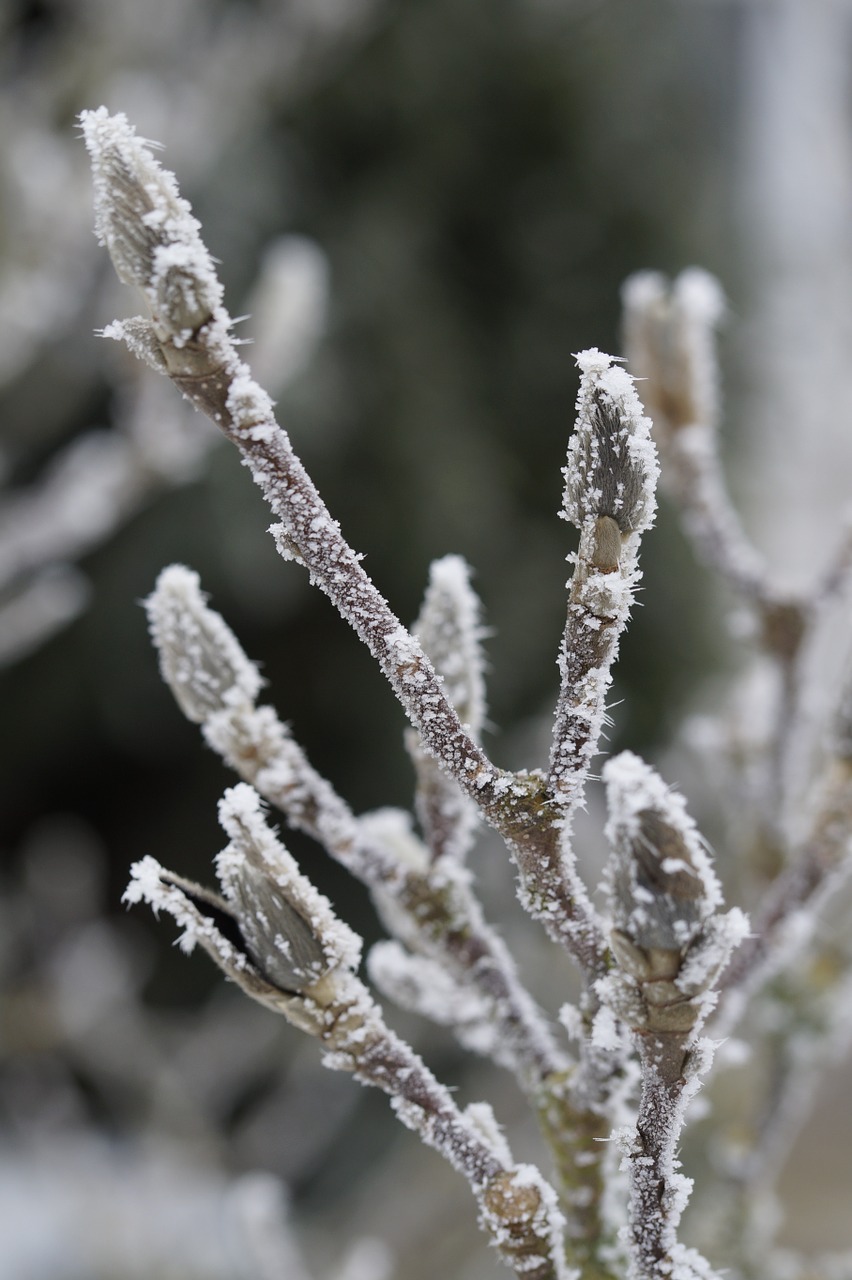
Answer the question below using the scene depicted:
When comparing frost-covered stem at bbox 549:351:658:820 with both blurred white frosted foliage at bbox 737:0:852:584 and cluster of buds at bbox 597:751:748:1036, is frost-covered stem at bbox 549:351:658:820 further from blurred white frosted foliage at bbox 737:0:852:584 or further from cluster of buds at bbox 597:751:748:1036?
blurred white frosted foliage at bbox 737:0:852:584

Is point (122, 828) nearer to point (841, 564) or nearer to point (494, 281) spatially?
point (494, 281)

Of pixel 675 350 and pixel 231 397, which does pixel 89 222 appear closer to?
pixel 675 350

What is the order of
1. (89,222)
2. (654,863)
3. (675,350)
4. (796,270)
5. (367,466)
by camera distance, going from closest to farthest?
(654,863)
(675,350)
(89,222)
(367,466)
(796,270)

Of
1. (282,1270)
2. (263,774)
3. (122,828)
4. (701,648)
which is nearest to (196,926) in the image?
(263,774)

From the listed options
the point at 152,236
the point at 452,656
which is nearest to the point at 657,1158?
the point at 452,656

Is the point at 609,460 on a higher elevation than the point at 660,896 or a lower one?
higher
